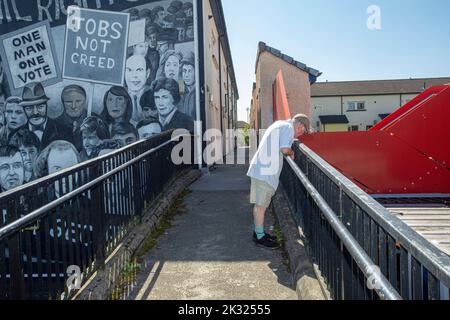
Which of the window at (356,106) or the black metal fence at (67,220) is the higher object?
the window at (356,106)

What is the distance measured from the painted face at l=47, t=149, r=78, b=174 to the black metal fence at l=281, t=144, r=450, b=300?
30.2 feet

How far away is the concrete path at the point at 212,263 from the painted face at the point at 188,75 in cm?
539

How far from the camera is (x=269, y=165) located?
4.65 meters

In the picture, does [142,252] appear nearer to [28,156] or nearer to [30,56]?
[28,156]

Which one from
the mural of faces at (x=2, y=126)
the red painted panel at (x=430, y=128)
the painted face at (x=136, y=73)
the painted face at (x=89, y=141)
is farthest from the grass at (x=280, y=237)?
the mural of faces at (x=2, y=126)

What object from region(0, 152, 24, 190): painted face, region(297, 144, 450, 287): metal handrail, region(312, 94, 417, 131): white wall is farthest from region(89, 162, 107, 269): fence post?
region(312, 94, 417, 131): white wall

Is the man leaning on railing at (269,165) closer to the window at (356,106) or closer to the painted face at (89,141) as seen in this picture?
the painted face at (89,141)

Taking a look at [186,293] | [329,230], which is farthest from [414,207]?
[186,293]

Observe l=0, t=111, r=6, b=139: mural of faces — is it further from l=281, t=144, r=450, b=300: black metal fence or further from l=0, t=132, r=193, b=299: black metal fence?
l=281, t=144, r=450, b=300: black metal fence

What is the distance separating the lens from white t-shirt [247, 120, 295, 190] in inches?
178

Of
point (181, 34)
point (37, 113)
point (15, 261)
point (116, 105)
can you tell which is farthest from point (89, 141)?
point (15, 261)

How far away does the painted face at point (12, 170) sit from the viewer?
11.9 metres

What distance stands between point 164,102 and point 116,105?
1491 mm
